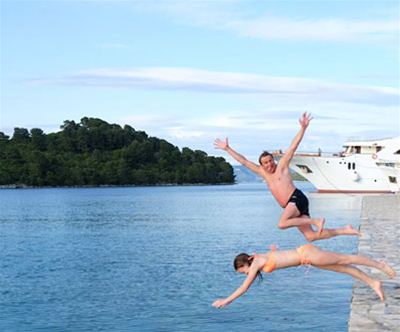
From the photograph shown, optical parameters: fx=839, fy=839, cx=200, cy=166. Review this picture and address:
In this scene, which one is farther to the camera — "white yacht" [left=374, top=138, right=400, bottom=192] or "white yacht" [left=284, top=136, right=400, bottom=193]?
"white yacht" [left=284, top=136, right=400, bottom=193]

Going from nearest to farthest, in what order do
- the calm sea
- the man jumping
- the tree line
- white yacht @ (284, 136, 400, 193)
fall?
the man jumping, the calm sea, white yacht @ (284, 136, 400, 193), the tree line

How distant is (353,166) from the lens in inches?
2904

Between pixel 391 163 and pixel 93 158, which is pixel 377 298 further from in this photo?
pixel 93 158

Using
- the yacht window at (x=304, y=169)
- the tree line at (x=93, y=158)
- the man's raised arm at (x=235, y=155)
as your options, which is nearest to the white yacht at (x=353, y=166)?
the yacht window at (x=304, y=169)

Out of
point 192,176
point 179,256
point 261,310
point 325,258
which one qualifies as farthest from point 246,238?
point 192,176

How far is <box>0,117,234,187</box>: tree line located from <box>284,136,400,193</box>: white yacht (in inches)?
3570

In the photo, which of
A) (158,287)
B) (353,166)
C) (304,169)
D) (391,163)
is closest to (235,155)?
(158,287)

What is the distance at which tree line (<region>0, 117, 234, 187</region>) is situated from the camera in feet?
534

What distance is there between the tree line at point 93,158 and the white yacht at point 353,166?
90.7 m

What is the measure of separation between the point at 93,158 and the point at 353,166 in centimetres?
Result: 10196

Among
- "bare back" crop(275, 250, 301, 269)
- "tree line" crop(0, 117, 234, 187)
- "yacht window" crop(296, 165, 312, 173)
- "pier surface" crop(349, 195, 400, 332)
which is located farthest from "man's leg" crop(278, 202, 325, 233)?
"tree line" crop(0, 117, 234, 187)

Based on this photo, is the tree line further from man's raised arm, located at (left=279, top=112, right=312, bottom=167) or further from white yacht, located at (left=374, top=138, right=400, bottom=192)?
man's raised arm, located at (left=279, top=112, right=312, bottom=167)

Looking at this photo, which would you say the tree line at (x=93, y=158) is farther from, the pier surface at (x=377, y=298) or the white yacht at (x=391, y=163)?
the pier surface at (x=377, y=298)

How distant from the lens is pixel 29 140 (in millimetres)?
177750
